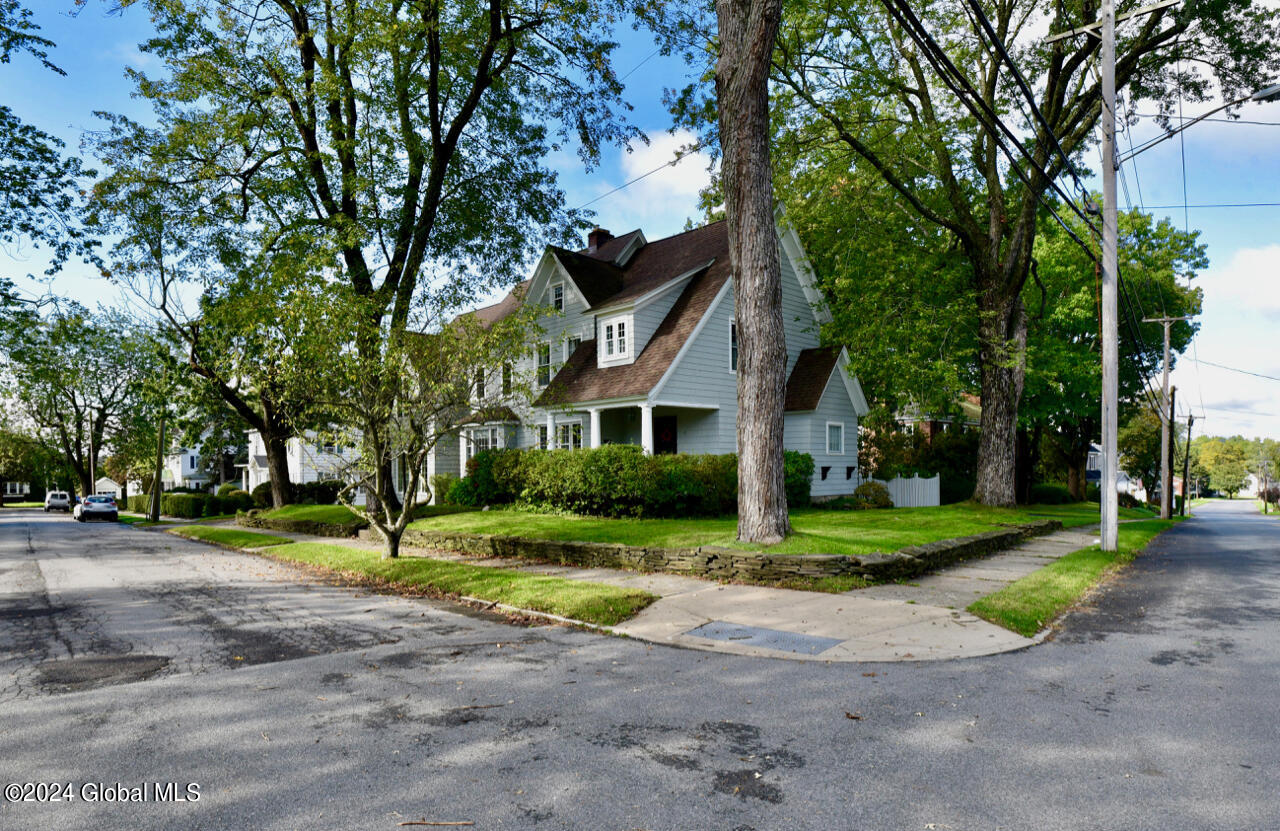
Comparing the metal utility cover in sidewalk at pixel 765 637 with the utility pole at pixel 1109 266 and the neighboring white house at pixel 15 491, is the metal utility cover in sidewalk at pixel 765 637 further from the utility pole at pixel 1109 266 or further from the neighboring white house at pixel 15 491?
the neighboring white house at pixel 15 491

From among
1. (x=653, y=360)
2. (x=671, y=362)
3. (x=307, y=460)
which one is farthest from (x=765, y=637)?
(x=653, y=360)

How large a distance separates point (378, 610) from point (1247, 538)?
22958 mm

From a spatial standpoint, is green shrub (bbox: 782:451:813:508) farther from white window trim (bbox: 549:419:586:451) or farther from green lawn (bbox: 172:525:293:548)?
green lawn (bbox: 172:525:293:548)

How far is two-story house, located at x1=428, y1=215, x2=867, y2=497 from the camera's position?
74.1ft

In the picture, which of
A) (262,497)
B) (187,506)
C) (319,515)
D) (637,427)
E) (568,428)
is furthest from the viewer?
(187,506)

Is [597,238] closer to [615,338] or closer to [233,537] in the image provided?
[615,338]

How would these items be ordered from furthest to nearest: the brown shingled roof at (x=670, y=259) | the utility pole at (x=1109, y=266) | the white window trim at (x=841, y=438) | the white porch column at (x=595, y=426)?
the white window trim at (x=841, y=438) < the brown shingled roof at (x=670, y=259) < the white porch column at (x=595, y=426) < the utility pole at (x=1109, y=266)

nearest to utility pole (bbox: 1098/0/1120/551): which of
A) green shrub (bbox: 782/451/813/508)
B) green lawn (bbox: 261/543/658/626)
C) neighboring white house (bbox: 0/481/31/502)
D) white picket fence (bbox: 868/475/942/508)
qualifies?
green shrub (bbox: 782/451/813/508)

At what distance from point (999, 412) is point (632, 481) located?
11.8 metres

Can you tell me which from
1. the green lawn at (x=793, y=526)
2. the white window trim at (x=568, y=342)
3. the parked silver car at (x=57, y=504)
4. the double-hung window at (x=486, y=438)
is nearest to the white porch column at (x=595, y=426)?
the green lawn at (x=793, y=526)

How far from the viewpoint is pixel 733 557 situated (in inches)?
437

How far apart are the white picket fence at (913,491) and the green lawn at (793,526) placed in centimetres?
656

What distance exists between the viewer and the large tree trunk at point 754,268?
472 inches

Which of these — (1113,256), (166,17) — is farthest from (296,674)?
(166,17)
